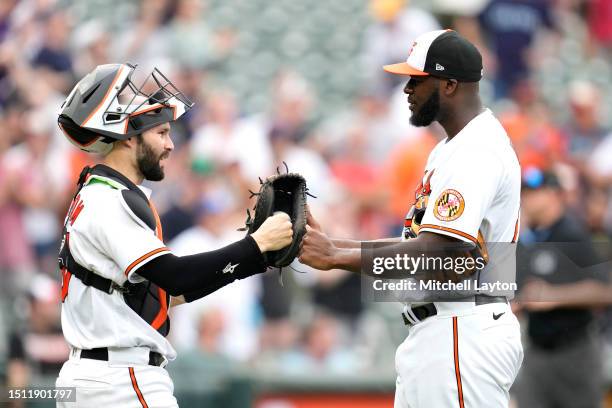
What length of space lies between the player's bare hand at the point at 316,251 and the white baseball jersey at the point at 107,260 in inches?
27.9

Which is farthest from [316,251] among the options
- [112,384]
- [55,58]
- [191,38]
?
[191,38]

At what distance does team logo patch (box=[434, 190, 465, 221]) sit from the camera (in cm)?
467

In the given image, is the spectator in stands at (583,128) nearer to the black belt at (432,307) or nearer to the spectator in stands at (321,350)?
the spectator in stands at (321,350)

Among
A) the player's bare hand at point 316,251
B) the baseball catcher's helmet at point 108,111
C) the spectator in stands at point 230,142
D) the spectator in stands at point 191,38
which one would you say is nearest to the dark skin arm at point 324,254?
the player's bare hand at point 316,251

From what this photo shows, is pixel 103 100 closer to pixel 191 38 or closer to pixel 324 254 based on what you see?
pixel 324 254

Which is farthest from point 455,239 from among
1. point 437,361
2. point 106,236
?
point 106,236

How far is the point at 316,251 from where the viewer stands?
4969 millimetres

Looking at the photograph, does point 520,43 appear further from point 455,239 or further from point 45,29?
point 455,239

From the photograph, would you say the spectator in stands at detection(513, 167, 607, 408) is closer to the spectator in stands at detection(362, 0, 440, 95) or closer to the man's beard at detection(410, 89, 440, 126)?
the man's beard at detection(410, 89, 440, 126)

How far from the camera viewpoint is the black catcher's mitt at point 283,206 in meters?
4.82

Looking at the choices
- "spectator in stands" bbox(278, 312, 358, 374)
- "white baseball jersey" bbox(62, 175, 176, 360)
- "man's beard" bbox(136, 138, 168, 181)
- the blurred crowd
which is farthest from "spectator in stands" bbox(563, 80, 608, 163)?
"white baseball jersey" bbox(62, 175, 176, 360)

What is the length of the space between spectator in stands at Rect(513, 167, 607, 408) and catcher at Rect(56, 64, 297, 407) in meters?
3.52

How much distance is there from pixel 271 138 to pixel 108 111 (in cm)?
621

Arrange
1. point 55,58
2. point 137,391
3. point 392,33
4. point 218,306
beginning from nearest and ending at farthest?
point 137,391
point 218,306
point 55,58
point 392,33
